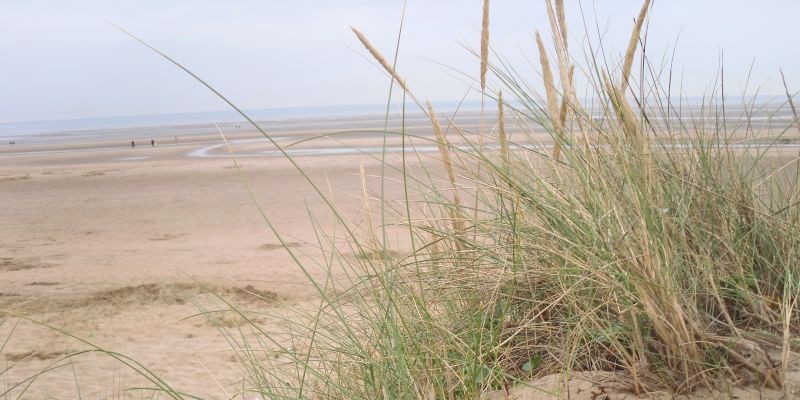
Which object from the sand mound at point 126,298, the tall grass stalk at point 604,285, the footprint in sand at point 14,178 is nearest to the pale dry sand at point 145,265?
the sand mound at point 126,298

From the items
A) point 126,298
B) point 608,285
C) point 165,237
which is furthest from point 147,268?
point 608,285

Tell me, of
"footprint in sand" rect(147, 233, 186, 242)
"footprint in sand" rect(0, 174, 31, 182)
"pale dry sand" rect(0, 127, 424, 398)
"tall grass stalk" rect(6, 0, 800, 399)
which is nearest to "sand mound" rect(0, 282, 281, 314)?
"pale dry sand" rect(0, 127, 424, 398)

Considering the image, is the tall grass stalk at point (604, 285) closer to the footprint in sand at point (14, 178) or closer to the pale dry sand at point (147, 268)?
the pale dry sand at point (147, 268)

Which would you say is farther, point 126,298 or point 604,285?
point 126,298

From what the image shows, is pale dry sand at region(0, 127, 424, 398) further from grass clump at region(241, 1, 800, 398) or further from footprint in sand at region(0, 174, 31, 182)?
grass clump at region(241, 1, 800, 398)

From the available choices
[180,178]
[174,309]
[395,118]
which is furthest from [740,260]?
[395,118]

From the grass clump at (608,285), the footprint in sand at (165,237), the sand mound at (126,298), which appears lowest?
the footprint in sand at (165,237)

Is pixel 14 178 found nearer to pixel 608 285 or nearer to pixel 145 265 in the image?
pixel 145 265

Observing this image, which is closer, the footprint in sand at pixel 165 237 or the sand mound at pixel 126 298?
the sand mound at pixel 126 298

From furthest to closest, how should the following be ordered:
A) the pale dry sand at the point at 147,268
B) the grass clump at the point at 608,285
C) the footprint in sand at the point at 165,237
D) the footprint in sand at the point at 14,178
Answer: the footprint in sand at the point at 14,178 < the footprint in sand at the point at 165,237 < the pale dry sand at the point at 147,268 < the grass clump at the point at 608,285

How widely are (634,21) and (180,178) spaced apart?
43.2 feet

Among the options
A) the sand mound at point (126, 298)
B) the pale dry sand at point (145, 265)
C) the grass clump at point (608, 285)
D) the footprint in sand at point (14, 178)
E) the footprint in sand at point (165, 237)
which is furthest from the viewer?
the footprint in sand at point (14, 178)

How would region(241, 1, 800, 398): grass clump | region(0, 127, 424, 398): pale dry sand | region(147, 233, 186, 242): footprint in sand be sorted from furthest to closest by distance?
region(147, 233, 186, 242): footprint in sand → region(0, 127, 424, 398): pale dry sand → region(241, 1, 800, 398): grass clump

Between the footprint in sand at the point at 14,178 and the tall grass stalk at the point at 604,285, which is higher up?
the tall grass stalk at the point at 604,285
